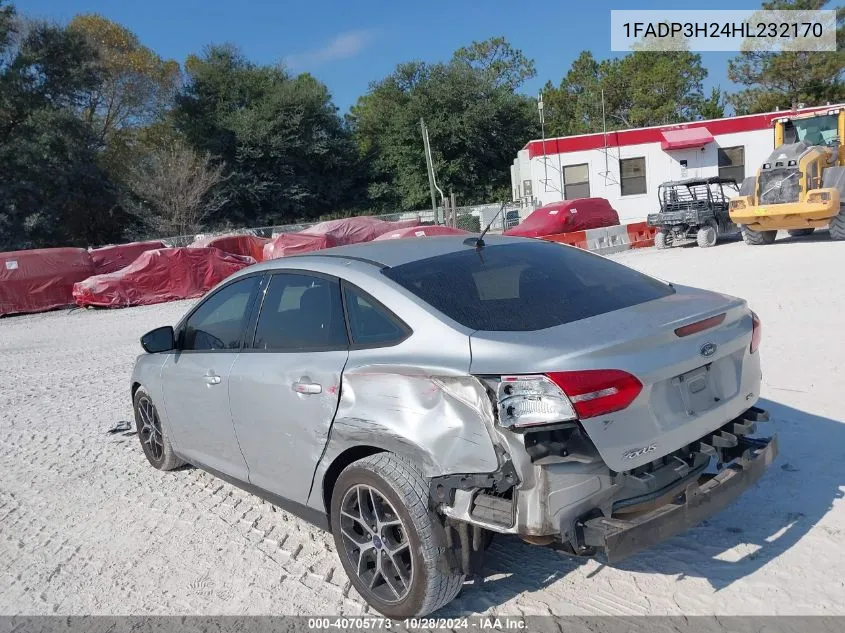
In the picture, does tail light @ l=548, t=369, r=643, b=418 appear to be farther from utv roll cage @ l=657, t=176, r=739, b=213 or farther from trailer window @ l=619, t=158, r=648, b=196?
trailer window @ l=619, t=158, r=648, b=196

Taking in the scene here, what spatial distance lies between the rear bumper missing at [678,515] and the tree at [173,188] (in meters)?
37.4

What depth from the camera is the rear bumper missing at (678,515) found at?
8.63 ft

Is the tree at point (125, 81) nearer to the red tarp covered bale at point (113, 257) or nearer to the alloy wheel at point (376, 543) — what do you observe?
the red tarp covered bale at point (113, 257)

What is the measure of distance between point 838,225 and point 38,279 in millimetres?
21052

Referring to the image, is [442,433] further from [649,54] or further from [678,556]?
[649,54]

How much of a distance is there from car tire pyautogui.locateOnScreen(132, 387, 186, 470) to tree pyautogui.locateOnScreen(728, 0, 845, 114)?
150 ft

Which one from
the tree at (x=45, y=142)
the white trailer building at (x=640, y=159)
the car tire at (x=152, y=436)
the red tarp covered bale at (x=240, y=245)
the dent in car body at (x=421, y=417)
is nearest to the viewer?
the dent in car body at (x=421, y=417)

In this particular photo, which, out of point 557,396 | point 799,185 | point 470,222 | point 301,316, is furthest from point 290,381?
point 470,222

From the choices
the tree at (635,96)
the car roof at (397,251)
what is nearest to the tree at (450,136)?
the tree at (635,96)

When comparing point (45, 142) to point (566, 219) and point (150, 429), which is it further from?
point (150, 429)

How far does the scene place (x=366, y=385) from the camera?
121 inches

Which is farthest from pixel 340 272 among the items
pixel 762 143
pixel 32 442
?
pixel 762 143

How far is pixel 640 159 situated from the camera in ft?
99.0

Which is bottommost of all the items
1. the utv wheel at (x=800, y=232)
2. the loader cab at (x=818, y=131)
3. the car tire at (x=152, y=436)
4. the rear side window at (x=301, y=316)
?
the utv wheel at (x=800, y=232)
